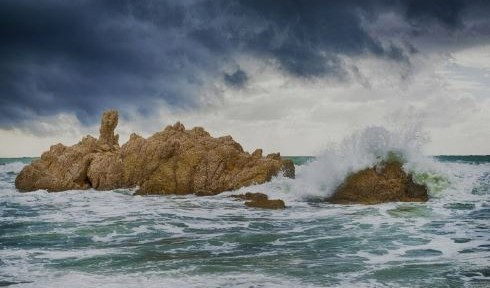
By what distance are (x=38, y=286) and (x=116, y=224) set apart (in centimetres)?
633

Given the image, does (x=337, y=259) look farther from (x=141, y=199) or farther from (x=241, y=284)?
(x=141, y=199)

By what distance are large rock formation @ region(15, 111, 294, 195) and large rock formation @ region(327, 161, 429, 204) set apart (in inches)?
211

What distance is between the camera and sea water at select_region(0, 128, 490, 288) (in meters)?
8.16

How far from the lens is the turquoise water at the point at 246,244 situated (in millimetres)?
8070

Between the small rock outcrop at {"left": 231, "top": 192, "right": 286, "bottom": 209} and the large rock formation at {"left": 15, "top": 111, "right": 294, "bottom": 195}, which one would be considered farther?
the large rock formation at {"left": 15, "top": 111, "right": 294, "bottom": 195}

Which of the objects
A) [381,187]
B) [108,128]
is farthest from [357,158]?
[108,128]

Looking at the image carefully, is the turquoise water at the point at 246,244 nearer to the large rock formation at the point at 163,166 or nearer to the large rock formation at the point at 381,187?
the large rock formation at the point at 381,187

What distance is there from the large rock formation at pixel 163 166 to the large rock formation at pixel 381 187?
17.6ft

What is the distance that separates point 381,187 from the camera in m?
17.8

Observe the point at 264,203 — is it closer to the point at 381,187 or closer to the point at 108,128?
the point at 381,187

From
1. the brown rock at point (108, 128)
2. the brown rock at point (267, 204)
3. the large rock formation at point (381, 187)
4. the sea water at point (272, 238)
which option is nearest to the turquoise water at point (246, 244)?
the sea water at point (272, 238)

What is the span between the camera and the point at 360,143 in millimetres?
19344

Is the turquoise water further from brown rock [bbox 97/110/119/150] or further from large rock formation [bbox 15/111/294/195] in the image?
brown rock [bbox 97/110/119/150]

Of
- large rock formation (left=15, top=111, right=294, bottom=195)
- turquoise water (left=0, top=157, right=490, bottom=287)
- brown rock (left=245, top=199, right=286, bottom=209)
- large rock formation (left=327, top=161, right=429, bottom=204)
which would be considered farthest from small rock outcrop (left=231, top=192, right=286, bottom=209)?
large rock formation (left=15, top=111, right=294, bottom=195)
